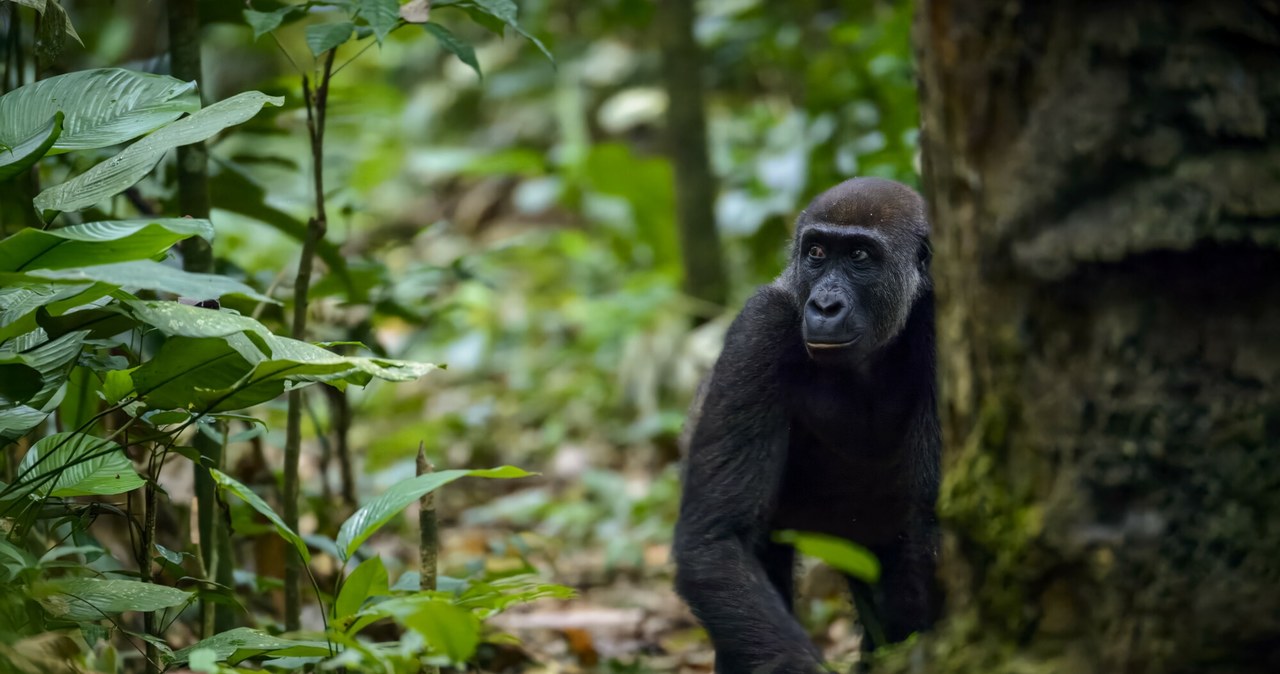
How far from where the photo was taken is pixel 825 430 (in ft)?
14.6

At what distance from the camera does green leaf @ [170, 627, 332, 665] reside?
113 inches

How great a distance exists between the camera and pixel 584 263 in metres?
12.5

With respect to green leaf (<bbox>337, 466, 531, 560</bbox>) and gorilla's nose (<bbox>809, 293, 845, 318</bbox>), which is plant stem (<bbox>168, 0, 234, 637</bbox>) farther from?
gorilla's nose (<bbox>809, 293, 845, 318</bbox>)

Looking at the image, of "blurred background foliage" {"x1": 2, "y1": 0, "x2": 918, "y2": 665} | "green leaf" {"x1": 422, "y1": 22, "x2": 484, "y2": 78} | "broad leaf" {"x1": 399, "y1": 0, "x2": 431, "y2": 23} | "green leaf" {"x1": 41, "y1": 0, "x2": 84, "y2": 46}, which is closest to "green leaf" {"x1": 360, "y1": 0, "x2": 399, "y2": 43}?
"broad leaf" {"x1": 399, "y1": 0, "x2": 431, "y2": 23}

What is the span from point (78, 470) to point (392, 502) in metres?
0.80

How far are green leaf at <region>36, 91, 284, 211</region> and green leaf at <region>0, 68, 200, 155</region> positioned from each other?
59mm

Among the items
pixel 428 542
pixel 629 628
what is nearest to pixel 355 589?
pixel 428 542

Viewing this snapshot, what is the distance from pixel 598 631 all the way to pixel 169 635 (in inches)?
83.4

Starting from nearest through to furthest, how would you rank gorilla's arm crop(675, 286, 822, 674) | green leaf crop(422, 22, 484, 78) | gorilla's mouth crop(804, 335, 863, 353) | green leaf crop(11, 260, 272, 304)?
green leaf crop(11, 260, 272, 304), green leaf crop(422, 22, 484, 78), gorilla's arm crop(675, 286, 822, 674), gorilla's mouth crop(804, 335, 863, 353)

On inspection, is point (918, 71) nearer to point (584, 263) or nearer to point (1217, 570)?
point (1217, 570)

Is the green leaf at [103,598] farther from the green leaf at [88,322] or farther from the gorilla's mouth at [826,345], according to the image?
the gorilla's mouth at [826,345]

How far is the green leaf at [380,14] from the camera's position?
331 cm

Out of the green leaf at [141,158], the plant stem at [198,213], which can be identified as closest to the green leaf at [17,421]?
the green leaf at [141,158]

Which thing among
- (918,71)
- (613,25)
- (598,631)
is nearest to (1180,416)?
(918,71)
